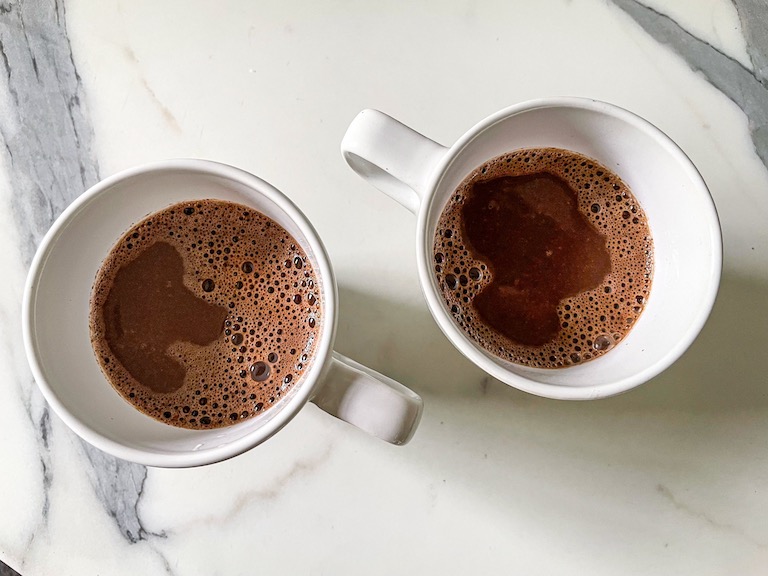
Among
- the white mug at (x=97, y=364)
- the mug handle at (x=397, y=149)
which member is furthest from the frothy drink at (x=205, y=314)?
the mug handle at (x=397, y=149)

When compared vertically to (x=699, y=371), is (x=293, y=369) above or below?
below

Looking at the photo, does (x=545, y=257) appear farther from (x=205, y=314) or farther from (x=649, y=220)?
(x=205, y=314)

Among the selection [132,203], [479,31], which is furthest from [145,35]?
[479,31]

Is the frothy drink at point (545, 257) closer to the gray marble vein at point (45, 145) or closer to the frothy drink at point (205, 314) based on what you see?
the frothy drink at point (205, 314)

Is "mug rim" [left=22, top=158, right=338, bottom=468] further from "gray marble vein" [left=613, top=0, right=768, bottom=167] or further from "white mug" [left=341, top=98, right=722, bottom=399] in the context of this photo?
"gray marble vein" [left=613, top=0, right=768, bottom=167]

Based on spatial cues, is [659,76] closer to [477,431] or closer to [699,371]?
[699,371]

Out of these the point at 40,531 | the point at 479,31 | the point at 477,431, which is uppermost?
the point at 479,31

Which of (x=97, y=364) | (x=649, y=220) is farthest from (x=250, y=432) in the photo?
(x=649, y=220)
